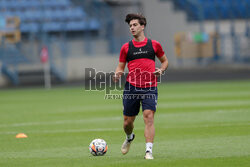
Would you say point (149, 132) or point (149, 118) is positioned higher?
point (149, 118)

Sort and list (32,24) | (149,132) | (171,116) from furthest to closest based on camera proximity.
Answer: (32,24)
(171,116)
(149,132)

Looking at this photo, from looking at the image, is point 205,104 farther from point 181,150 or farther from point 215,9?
point 215,9

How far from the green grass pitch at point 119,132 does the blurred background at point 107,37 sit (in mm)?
12155

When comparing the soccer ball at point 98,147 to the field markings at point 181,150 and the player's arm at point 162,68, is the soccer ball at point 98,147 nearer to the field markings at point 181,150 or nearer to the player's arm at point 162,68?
the field markings at point 181,150

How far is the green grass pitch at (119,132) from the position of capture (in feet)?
28.3

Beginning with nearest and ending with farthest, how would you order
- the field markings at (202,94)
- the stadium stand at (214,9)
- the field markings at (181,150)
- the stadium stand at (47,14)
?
the field markings at (181,150), the field markings at (202,94), the stadium stand at (47,14), the stadium stand at (214,9)

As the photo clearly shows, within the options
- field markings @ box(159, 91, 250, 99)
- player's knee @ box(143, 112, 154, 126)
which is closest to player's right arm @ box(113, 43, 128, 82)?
player's knee @ box(143, 112, 154, 126)

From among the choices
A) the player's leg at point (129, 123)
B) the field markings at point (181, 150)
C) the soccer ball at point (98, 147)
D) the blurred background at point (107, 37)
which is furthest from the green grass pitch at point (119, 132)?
the blurred background at point (107, 37)

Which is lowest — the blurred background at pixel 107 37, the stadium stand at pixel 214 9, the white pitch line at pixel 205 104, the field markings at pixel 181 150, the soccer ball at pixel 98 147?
the field markings at pixel 181 150

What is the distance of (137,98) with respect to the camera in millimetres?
9008

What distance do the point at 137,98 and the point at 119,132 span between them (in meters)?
3.67

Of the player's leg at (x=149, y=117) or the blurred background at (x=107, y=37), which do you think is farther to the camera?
the blurred background at (x=107, y=37)

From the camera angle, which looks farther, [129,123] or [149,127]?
[129,123]

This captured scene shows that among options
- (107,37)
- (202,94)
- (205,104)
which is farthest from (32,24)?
(205,104)
